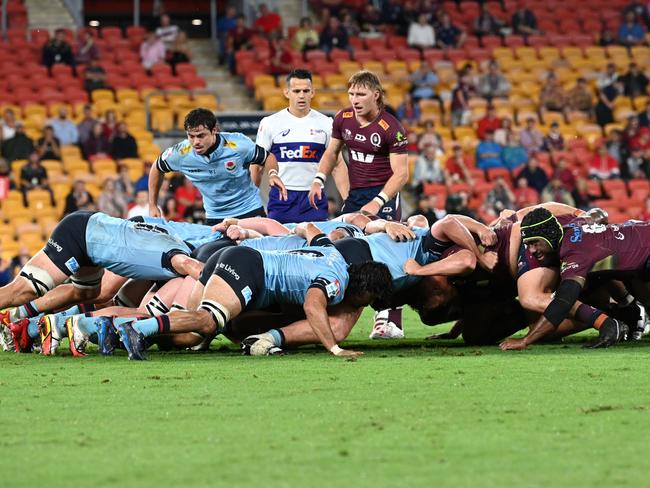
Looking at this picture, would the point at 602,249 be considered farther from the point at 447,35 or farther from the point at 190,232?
the point at 447,35

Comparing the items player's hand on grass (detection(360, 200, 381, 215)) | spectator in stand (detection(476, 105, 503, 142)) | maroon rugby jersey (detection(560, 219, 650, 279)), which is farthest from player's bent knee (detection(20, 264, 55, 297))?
spectator in stand (detection(476, 105, 503, 142))

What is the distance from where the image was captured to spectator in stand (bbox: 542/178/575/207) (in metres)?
22.9

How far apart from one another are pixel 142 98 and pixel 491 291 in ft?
48.4

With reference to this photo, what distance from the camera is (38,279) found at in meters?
10.6

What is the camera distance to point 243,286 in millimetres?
9617

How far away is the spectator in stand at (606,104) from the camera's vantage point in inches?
1035

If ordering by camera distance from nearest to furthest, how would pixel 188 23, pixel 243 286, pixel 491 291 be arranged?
pixel 243 286, pixel 491 291, pixel 188 23

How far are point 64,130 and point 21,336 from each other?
12.8 m

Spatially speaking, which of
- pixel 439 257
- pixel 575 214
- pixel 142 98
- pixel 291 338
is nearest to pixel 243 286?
pixel 291 338

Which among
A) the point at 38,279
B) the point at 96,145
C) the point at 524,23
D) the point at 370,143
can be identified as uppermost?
the point at 524,23

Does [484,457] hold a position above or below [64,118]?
below

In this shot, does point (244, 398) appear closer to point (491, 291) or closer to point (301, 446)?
point (301, 446)

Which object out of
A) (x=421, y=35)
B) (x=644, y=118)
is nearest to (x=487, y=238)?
(x=644, y=118)

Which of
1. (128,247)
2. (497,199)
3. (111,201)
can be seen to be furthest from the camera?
(497,199)
